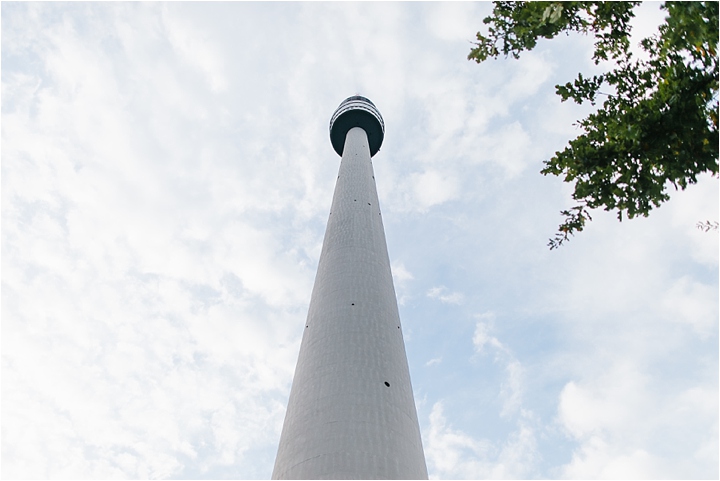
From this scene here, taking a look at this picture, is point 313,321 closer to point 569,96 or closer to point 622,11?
point 569,96

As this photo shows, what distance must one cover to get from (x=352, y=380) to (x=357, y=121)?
2800 cm

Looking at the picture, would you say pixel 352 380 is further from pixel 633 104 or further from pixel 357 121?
pixel 357 121

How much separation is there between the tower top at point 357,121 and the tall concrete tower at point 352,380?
1784cm

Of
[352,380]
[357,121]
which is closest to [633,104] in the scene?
[352,380]

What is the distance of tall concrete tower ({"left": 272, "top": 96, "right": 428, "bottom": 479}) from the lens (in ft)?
39.7

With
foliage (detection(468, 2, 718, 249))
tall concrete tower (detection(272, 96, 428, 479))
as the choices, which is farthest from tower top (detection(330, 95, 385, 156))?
foliage (detection(468, 2, 718, 249))

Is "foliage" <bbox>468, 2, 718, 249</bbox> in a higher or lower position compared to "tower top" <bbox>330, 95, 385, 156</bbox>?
lower

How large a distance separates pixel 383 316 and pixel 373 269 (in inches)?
109

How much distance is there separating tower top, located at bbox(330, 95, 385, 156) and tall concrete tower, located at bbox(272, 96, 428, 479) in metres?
17.8

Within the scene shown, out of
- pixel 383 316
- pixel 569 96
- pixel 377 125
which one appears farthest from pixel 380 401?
pixel 377 125

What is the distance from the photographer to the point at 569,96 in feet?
33.0

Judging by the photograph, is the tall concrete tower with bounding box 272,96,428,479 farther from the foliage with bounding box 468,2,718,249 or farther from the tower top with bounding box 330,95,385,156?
the tower top with bounding box 330,95,385,156

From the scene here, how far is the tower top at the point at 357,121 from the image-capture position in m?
39.1

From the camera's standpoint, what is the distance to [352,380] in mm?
14062
